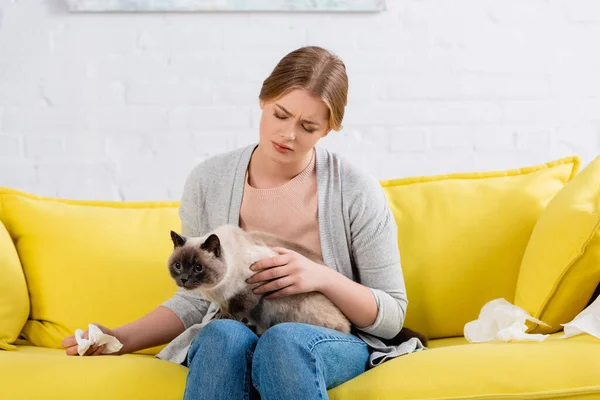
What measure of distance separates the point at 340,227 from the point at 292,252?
21cm

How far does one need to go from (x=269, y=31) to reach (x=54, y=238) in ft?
3.23

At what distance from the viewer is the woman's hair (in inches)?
62.4

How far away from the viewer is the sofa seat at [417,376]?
1442 millimetres

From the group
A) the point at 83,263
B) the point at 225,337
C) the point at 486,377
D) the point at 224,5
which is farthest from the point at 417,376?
the point at 224,5

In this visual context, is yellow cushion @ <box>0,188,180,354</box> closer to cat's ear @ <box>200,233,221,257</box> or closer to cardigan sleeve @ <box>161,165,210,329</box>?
cardigan sleeve @ <box>161,165,210,329</box>

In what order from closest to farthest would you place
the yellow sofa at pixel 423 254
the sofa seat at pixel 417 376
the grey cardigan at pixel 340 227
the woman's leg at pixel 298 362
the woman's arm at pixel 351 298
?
the woman's leg at pixel 298 362 → the sofa seat at pixel 417 376 → the woman's arm at pixel 351 298 → the grey cardigan at pixel 340 227 → the yellow sofa at pixel 423 254

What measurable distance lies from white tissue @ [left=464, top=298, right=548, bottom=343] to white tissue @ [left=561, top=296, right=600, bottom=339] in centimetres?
7

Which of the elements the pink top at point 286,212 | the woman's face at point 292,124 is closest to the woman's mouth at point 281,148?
the woman's face at point 292,124

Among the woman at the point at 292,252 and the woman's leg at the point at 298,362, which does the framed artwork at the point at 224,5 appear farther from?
the woman's leg at the point at 298,362

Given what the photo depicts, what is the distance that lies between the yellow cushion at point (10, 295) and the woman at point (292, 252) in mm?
380

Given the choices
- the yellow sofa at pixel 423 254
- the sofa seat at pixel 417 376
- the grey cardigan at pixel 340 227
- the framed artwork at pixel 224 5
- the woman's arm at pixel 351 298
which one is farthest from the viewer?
the framed artwork at pixel 224 5

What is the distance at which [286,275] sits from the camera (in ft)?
4.96

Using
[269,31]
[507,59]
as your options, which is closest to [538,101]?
[507,59]

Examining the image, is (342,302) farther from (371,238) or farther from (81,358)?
(81,358)
